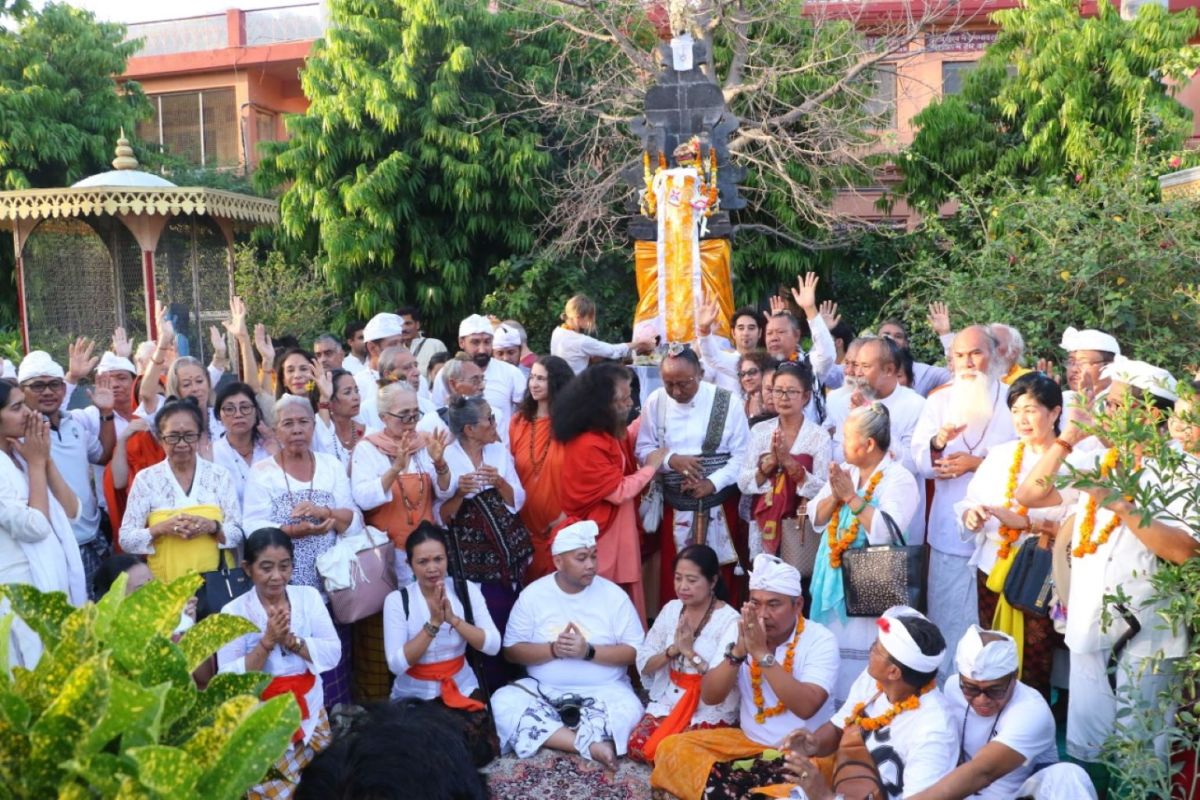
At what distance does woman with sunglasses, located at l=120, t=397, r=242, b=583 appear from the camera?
215 inches

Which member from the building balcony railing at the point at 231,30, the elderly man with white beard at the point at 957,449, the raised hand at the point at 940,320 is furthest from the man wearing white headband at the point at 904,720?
the building balcony railing at the point at 231,30

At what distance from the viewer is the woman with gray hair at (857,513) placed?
525 centimetres

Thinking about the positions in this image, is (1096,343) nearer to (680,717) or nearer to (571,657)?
(680,717)

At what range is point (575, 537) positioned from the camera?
575 cm

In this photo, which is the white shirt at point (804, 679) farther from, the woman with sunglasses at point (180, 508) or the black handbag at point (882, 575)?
the woman with sunglasses at point (180, 508)

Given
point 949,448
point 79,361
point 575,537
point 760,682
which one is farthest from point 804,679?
point 79,361

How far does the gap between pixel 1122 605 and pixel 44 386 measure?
192 inches

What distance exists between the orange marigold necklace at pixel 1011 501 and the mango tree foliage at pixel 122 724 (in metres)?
4.26

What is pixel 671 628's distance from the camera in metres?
5.62

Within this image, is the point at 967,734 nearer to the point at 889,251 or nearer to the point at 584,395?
the point at 584,395

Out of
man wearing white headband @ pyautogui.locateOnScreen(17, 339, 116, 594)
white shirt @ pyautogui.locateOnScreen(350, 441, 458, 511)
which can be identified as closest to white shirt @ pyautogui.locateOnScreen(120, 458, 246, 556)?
man wearing white headband @ pyautogui.locateOnScreen(17, 339, 116, 594)

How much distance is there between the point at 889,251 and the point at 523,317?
4566mm

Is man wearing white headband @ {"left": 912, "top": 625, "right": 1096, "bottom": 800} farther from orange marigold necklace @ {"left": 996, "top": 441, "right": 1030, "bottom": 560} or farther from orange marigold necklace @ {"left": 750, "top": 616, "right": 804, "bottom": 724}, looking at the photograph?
orange marigold necklace @ {"left": 996, "top": 441, "right": 1030, "bottom": 560}

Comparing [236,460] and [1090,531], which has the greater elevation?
[236,460]
